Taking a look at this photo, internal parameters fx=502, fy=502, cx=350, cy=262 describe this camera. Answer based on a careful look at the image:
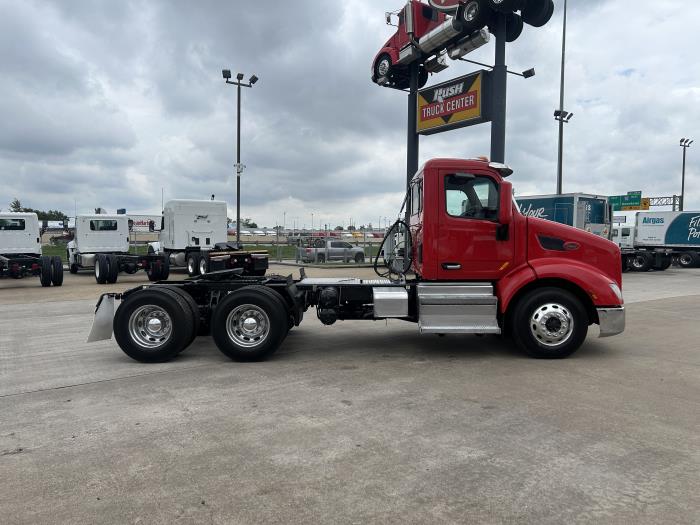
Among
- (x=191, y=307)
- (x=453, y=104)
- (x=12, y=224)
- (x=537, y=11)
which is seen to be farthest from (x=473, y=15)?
(x=12, y=224)

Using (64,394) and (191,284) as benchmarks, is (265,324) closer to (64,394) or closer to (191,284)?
(191,284)

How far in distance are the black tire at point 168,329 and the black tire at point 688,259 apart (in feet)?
102

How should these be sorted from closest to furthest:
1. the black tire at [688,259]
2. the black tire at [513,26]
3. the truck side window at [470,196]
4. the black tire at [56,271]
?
1. the truck side window at [470,196]
2. the black tire at [56,271]
3. the black tire at [513,26]
4. the black tire at [688,259]

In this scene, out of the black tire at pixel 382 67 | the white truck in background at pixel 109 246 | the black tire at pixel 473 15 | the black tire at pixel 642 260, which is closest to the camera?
the black tire at pixel 473 15

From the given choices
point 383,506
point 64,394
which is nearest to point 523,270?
point 383,506

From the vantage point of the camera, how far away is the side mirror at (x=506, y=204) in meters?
6.62

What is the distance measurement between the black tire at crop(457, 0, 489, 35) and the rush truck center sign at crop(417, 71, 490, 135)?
1.52 metres

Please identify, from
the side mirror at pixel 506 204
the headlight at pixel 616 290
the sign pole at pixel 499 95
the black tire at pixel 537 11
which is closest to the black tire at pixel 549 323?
the headlight at pixel 616 290

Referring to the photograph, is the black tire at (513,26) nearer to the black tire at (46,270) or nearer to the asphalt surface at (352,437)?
the asphalt surface at (352,437)

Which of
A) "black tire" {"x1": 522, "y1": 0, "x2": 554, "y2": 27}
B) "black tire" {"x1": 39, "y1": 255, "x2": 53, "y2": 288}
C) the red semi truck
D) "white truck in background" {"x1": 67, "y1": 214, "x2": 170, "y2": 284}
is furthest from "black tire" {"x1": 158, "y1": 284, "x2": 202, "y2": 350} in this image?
"black tire" {"x1": 522, "y1": 0, "x2": 554, "y2": 27}

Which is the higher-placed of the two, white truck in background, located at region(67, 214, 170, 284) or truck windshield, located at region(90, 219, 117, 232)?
truck windshield, located at region(90, 219, 117, 232)

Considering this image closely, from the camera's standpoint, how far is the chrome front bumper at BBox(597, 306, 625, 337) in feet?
21.4

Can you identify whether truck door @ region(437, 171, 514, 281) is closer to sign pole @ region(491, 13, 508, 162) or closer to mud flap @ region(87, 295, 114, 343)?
mud flap @ region(87, 295, 114, 343)

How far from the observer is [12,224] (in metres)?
18.2
